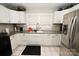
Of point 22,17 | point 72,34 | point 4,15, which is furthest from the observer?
point 4,15

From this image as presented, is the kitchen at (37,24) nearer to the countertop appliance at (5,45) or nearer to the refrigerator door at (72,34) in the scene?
the countertop appliance at (5,45)

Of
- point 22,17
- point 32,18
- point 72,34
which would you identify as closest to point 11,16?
point 22,17

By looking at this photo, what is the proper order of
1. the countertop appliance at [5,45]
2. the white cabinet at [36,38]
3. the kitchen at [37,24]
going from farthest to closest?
the white cabinet at [36,38], the countertop appliance at [5,45], the kitchen at [37,24]

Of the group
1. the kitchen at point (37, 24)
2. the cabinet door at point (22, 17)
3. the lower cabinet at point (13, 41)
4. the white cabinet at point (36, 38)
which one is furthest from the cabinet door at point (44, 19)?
the lower cabinet at point (13, 41)

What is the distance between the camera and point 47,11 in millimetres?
1440

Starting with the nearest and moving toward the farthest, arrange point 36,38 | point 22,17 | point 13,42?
1. point 22,17
2. point 36,38
3. point 13,42

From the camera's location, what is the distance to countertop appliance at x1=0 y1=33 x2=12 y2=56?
5.87 feet

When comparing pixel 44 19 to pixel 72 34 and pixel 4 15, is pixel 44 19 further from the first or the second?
pixel 4 15

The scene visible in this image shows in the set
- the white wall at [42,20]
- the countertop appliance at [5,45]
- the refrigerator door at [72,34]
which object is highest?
the white wall at [42,20]

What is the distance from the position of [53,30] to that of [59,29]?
14cm

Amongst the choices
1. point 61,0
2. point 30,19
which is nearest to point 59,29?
point 30,19

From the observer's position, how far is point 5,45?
191 cm

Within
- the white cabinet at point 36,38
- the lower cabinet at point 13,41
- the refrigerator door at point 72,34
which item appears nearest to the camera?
the refrigerator door at point 72,34

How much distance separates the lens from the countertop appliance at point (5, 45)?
1.79 meters
